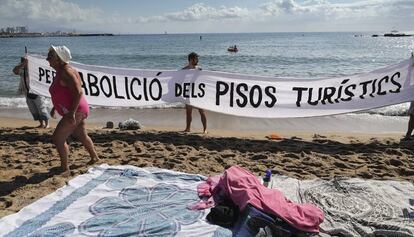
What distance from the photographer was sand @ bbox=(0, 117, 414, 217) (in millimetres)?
5762

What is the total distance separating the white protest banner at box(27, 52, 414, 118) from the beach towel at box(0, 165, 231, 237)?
11.5 ft

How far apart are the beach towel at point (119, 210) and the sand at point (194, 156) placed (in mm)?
593

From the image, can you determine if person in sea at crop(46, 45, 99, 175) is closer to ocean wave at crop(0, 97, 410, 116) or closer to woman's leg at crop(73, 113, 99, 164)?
woman's leg at crop(73, 113, 99, 164)

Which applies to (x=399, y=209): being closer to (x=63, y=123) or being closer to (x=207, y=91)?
(x=63, y=123)

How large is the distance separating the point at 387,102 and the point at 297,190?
14.0ft

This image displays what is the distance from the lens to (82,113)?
18.6ft

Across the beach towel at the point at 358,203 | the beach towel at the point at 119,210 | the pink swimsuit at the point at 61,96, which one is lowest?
the beach towel at the point at 119,210

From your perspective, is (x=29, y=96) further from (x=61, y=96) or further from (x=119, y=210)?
(x=119, y=210)

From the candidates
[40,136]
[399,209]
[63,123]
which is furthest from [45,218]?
[40,136]

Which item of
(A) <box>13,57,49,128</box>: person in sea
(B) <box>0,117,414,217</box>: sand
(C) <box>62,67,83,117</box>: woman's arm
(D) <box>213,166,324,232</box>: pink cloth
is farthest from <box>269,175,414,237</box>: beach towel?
(A) <box>13,57,49,128</box>: person in sea

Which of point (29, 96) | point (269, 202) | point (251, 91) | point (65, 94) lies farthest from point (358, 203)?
point (29, 96)

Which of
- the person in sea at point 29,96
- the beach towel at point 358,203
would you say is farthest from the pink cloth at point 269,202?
the person in sea at point 29,96

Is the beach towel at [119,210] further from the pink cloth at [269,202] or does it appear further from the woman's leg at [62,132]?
the woman's leg at [62,132]

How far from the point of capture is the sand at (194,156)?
576 cm
